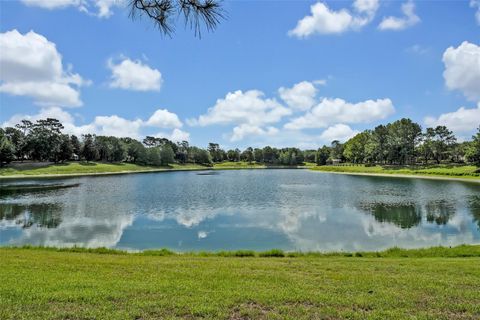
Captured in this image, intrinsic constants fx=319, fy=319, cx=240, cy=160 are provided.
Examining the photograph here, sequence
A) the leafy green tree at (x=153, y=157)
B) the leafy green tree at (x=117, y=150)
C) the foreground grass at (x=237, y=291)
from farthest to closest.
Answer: the leafy green tree at (x=153, y=157) < the leafy green tree at (x=117, y=150) < the foreground grass at (x=237, y=291)

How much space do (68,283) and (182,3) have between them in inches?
246

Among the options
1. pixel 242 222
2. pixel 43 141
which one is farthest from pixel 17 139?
pixel 242 222

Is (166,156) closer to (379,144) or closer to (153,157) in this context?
(153,157)

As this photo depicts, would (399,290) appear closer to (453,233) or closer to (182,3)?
(182,3)

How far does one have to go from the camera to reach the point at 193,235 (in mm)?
19438

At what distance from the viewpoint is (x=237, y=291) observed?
21.5 feet

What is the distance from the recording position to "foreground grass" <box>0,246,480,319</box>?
542cm

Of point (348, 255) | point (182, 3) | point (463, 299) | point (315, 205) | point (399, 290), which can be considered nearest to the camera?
point (182, 3)

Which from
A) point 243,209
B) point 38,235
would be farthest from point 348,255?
point 38,235

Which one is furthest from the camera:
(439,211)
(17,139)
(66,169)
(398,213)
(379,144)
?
(379,144)

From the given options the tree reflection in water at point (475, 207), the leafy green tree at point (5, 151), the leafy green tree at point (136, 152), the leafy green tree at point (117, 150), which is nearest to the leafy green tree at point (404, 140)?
the tree reflection in water at point (475, 207)

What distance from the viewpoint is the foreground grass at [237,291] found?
5.42 meters

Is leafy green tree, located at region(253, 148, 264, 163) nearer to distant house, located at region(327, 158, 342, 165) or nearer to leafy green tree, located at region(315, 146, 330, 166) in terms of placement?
leafy green tree, located at region(315, 146, 330, 166)

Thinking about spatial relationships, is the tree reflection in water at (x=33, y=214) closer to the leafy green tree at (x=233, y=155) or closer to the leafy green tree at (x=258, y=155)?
the leafy green tree at (x=258, y=155)
